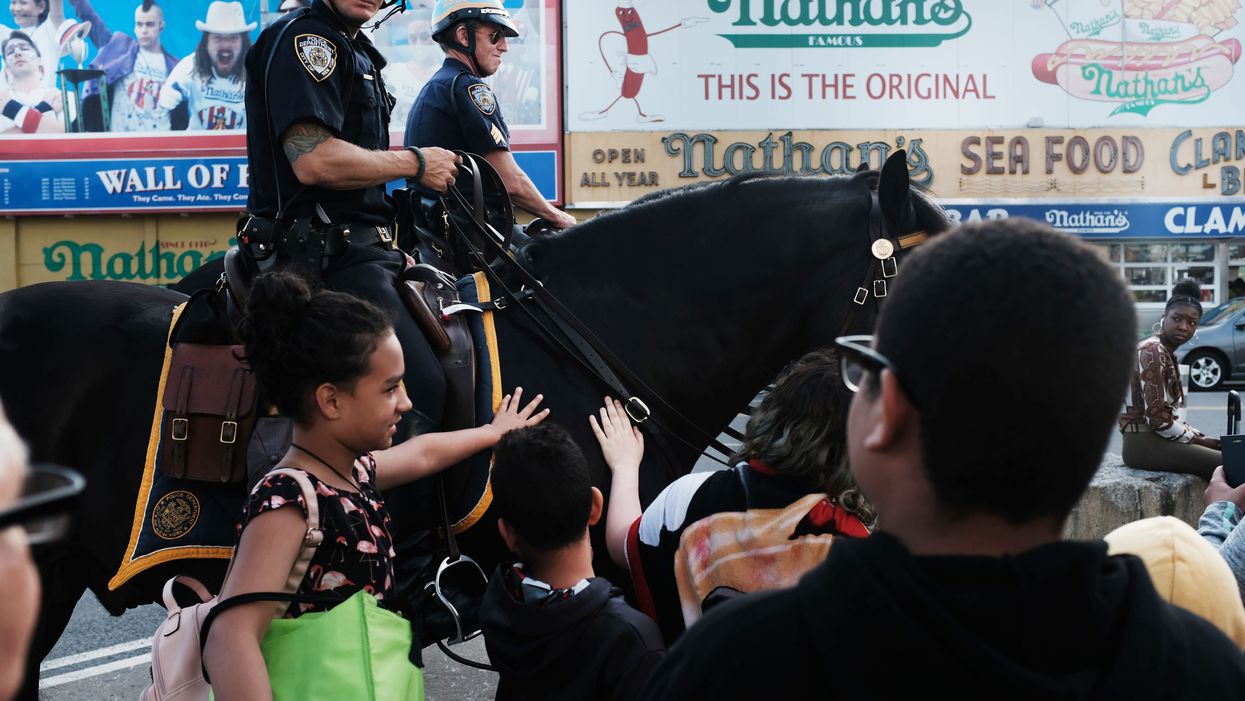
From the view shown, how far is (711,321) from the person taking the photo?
128 inches

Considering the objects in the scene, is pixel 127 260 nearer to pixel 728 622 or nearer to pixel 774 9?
pixel 774 9

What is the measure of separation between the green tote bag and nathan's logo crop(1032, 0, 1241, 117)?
20511 millimetres

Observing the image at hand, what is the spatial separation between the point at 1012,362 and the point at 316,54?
8.34ft

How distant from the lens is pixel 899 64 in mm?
20062

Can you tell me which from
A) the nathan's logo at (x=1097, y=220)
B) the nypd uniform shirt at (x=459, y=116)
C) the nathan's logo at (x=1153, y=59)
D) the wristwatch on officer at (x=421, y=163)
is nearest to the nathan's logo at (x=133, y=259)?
the nathan's logo at (x=1097, y=220)

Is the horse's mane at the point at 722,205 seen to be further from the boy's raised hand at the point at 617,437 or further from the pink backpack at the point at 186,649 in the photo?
the pink backpack at the point at 186,649

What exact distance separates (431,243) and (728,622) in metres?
2.83

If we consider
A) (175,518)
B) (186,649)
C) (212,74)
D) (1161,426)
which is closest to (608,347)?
(175,518)

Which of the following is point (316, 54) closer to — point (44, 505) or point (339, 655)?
point (339, 655)

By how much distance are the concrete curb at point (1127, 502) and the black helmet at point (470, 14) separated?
3.59 metres

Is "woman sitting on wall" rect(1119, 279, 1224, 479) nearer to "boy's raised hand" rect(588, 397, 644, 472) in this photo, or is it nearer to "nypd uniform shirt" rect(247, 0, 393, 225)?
"boy's raised hand" rect(588, 397, 644, 472)

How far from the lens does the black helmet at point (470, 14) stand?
428 cm

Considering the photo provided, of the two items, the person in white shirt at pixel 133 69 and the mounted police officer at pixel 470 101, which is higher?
the person in white shirt at pixel 133 69

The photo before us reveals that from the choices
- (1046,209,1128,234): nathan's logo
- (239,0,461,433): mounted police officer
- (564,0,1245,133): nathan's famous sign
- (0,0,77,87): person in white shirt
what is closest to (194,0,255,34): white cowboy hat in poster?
(0,0,77,87): person in white shirt
